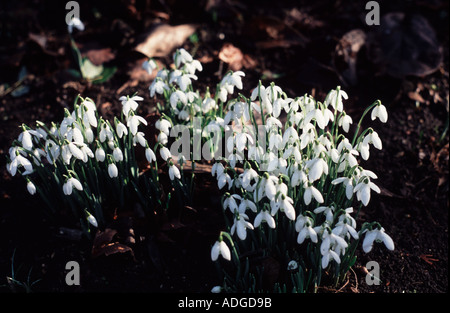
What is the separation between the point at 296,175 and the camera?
181 centimetres

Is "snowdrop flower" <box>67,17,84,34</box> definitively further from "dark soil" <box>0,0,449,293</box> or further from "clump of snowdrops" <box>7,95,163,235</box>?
"clump of snowdrops" <box>7,95,163,235</box>

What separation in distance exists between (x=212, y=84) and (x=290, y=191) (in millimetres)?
1327

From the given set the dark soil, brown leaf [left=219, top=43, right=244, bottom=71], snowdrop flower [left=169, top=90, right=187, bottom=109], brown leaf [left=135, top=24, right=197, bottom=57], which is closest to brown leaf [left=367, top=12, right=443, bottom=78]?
the dark soil

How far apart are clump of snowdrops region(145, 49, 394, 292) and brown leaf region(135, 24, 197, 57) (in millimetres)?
1032

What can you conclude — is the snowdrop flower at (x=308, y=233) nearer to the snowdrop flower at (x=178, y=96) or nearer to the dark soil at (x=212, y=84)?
the dark soil at (x=212, y=84)

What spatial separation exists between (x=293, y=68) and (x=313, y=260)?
5.19ft

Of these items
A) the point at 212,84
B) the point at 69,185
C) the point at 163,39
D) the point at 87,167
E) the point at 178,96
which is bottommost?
the point at 69,185

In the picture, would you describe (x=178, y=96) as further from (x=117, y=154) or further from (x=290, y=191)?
(x=290, y=191)

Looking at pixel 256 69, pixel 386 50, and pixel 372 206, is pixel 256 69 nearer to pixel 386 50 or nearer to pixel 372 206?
pixel 386 50

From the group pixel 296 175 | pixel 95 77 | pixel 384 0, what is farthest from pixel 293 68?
pixel 296 175

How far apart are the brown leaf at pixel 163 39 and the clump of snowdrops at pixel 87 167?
38.5 inches

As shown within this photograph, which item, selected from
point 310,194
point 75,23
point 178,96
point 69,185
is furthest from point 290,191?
point 75,23

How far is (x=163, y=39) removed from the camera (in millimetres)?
3348

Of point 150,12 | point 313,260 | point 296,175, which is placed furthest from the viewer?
point 150,12
